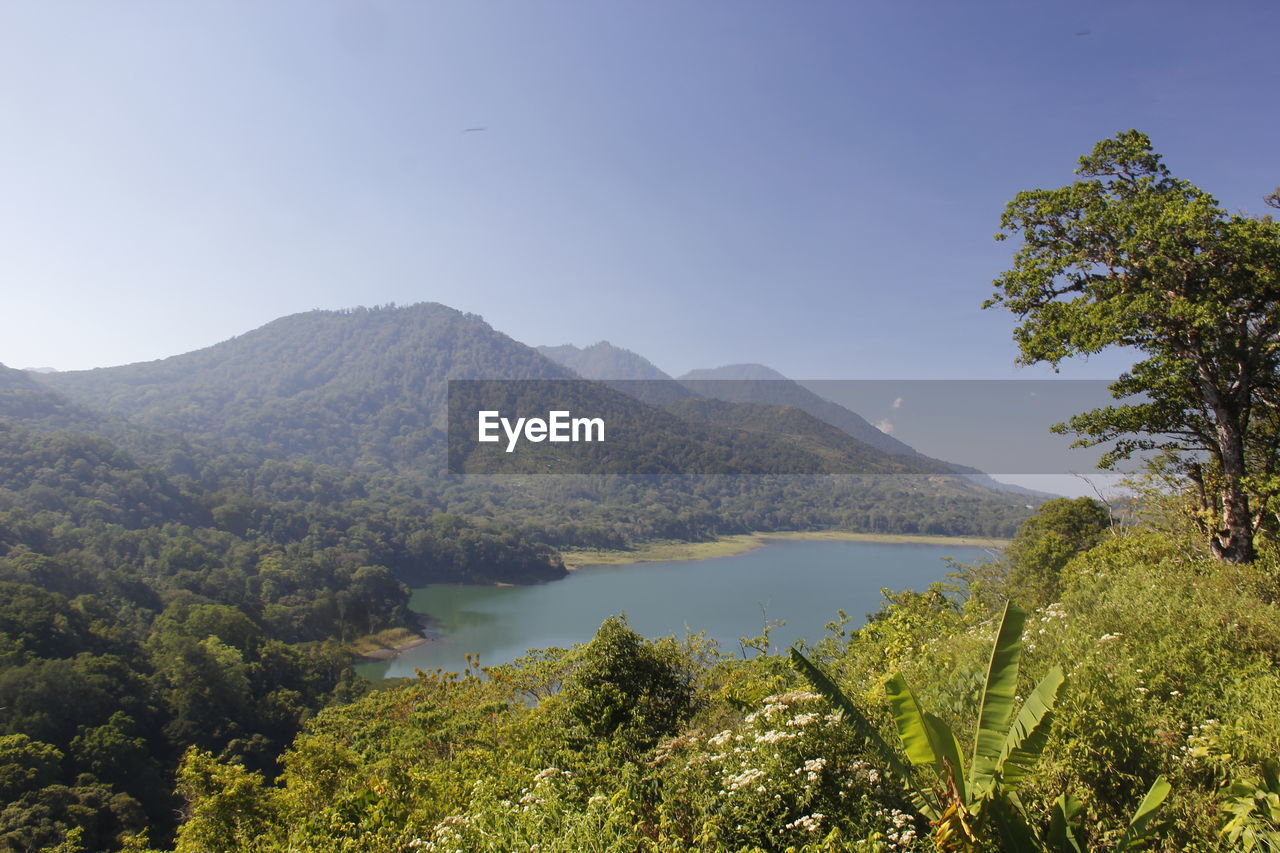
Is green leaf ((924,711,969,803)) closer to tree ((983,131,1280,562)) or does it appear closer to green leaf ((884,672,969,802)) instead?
green leaf ((884,672,969,802))

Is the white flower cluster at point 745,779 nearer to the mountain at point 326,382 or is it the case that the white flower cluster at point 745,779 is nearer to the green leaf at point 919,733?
the green leaf at point 919,733

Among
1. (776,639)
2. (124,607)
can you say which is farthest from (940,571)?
(124,607)

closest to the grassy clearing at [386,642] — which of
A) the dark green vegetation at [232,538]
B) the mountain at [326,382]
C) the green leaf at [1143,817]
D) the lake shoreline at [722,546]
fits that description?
the dark green vegetation at [232,538]

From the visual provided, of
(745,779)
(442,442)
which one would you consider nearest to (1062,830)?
(745,779)

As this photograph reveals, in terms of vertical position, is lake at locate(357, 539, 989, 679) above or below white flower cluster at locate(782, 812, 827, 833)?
below

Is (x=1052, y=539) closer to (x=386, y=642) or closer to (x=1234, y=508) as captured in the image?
(x=1234, y=508)

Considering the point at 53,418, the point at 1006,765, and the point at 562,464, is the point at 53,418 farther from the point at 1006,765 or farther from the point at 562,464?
the point at 1006,765

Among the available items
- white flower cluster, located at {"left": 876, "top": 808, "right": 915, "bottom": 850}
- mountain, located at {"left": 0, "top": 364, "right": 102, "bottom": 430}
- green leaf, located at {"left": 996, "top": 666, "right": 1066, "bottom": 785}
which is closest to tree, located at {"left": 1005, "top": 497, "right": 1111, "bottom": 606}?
green leaf, located at {"left": 996, "top": 666, "right": 1066, "bottom": 785}
